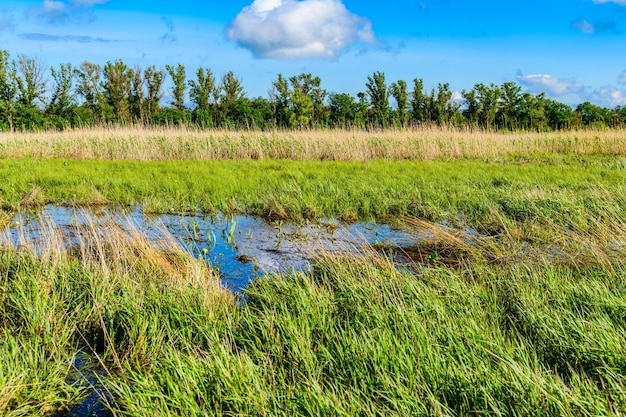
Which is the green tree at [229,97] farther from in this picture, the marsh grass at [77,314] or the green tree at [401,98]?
the marsh grass at [77,314]

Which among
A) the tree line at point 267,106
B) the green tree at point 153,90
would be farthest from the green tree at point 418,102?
the green tree at point 153,90

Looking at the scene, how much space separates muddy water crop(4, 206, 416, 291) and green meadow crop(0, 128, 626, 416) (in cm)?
46

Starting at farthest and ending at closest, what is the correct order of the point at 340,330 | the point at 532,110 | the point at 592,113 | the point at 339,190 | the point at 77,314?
the point at 592,113 < the point at 532,110 < the point at 339,190 < the point at 77,314 < the point at 340,330

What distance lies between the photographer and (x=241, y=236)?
266 inches

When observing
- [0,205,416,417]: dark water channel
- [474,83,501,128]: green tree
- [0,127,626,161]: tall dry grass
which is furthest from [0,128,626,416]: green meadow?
[474,83,501,128]: green tree

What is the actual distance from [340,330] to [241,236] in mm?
3655

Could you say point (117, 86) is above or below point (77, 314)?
above

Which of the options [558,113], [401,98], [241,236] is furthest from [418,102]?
[241,236]

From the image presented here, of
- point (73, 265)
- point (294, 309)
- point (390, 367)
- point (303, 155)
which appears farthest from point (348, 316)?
point (303, 155)

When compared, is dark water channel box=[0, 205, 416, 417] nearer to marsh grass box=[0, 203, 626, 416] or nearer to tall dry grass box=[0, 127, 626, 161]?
marsh grass box=[0, 203, 626, 416]

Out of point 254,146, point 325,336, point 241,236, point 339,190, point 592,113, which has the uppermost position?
point 592,113

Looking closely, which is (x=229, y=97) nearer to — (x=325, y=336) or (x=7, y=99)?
(x=7, y=99)

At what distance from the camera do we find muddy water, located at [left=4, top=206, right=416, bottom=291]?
17.9 ft

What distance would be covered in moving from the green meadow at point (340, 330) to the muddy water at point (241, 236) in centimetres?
46
